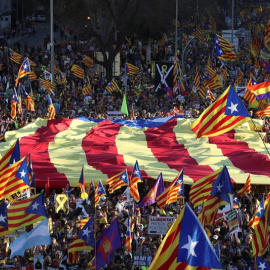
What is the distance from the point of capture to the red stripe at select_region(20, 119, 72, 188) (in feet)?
92.8

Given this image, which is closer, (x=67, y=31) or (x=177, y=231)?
(x=177, y=231)

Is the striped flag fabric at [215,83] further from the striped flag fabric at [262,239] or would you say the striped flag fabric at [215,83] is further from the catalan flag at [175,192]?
the striped flag fabric at [262,239]

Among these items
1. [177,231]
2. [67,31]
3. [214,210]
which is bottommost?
[67,31]

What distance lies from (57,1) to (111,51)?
896cm

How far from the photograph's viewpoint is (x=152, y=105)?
43438 mm

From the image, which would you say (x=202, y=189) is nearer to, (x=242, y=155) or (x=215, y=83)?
(x=242, y=155)

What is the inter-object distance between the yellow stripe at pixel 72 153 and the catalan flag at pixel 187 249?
12.6m

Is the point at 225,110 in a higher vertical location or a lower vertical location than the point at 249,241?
higher

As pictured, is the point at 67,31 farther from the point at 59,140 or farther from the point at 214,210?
the point at 214,210

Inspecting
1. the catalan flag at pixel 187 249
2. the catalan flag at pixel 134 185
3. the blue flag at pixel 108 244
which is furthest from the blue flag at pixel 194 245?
the catalan flag at pixel 134 185

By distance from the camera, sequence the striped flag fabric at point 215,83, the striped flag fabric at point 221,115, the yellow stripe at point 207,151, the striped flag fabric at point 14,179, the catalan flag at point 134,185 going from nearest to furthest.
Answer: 1. the striped flag fabric at point 221,115
2. the striped flag fabric at point 14,179
3. the catalan flag at point 134,185
4. the yellow stripe at point 207,151
5. the striped flag fabric at point 215,83

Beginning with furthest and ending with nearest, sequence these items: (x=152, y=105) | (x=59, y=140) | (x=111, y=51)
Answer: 1. (x=111, y=51)
2. (x=152, y=105)
3. (x=59, y=140)

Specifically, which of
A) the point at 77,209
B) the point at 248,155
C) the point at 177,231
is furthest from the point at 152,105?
the point at 177,231

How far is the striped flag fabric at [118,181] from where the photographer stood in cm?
2612
